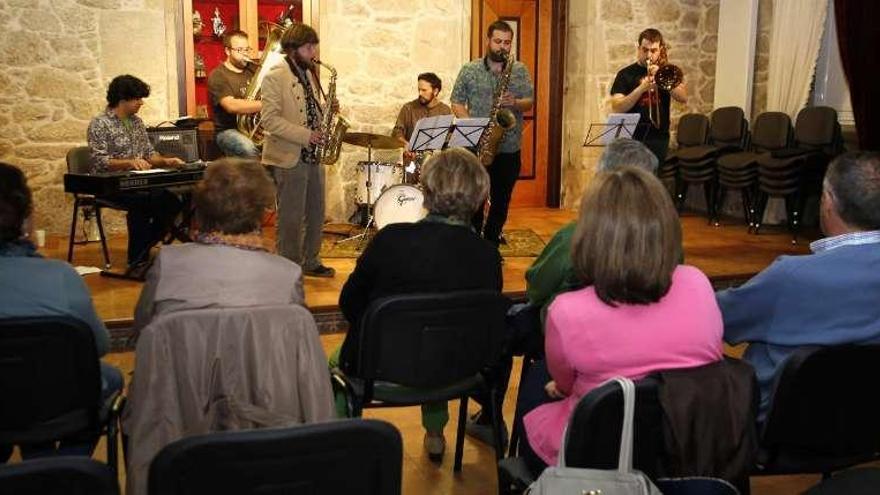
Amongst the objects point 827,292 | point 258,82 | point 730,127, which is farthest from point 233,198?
point 730,127

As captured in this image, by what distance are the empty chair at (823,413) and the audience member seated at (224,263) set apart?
125cm

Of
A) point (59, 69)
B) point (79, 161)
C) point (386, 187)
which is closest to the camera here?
point (79, 161)

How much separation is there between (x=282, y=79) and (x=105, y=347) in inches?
116

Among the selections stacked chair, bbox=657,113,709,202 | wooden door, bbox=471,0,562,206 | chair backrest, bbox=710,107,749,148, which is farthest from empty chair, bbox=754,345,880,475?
wooden door, bbox=471,0,562,206

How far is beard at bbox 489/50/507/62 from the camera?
6.03m

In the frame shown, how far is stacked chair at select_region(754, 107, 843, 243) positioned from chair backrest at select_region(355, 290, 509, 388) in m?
5.05

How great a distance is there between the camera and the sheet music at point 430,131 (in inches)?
227

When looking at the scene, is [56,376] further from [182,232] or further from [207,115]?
[207,115]

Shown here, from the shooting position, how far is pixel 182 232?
19.8 ft

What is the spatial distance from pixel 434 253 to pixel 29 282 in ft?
3.77

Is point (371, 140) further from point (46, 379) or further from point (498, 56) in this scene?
point (46, 379)

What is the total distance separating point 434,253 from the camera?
282 cm

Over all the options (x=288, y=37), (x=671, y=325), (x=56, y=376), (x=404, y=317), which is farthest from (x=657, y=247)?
(x=288, y=37)

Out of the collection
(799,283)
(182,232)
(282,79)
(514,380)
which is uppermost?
(282,79)
